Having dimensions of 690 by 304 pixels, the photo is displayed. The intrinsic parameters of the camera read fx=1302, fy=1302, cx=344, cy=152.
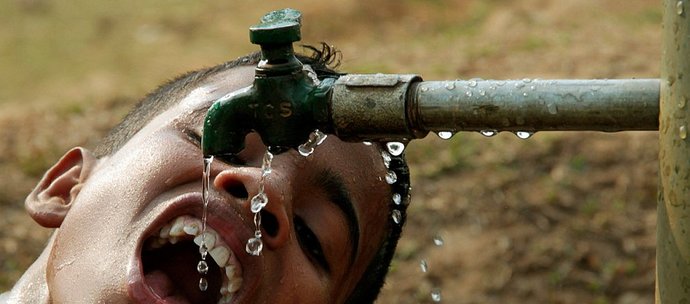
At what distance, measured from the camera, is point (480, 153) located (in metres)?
5.66

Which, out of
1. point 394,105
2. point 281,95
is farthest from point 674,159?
point 281,95

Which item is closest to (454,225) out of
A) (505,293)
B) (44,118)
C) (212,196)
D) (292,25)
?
(505,293)

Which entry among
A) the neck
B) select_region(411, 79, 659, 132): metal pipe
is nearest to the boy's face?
the neck

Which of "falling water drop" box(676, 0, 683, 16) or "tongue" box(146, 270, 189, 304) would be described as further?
"tongue" box(146, 270, 189, 304)

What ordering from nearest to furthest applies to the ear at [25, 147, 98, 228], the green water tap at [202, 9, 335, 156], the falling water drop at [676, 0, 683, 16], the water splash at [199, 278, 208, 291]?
the falling water drop at [676, 0, 683, 16] → the green water tap at [202, 9, 335, 156] → the water splash at [199, 278, 208, 291] → the ear at [25, 147, 98, 228]

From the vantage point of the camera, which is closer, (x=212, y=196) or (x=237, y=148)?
(x=237, y=148)

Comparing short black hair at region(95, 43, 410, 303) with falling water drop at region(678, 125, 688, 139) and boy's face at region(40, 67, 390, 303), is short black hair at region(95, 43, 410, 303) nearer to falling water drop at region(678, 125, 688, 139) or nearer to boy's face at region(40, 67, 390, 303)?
boy's face at region(40, 67, 390, 303)

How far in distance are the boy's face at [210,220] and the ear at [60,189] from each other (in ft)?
0.45

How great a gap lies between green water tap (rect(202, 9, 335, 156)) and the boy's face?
1.21 feet

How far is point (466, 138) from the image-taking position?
18.9 feet

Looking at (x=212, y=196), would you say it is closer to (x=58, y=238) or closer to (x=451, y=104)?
(x=58, y=238)

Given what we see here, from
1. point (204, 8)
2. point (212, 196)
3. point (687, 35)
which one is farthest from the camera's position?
point (204, 8)

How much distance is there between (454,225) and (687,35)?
3.53 meters

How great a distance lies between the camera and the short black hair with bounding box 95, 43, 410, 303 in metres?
3.21
